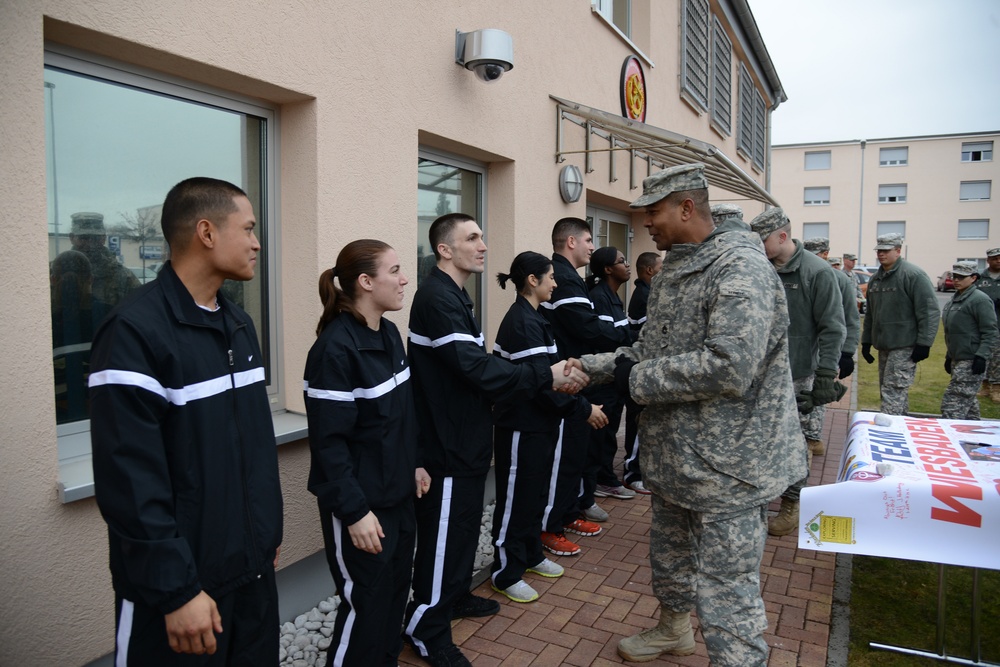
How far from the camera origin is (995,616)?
3898mm

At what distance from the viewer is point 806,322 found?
5.22m

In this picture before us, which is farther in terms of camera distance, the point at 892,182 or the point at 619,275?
the point at 892,182

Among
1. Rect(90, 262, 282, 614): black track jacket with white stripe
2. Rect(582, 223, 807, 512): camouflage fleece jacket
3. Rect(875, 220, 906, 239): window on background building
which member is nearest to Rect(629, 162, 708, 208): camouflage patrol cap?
Rect(582, 223, 807, 512): camouflage fleece jacket

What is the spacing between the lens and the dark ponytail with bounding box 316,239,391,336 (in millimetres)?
2809

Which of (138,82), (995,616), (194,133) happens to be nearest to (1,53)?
(138,82)

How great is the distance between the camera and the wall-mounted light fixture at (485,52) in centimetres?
465

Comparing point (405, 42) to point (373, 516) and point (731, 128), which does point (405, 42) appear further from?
point (731, 128)

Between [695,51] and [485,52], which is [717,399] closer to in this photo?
[485,52]

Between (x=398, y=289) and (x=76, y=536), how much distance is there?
1.56 m

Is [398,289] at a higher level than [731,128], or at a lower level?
lower

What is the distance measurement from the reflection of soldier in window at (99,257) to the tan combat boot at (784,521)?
14.8 ft

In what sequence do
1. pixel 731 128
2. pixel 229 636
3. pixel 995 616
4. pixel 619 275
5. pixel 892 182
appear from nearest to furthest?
pixel 229 636 < pixel 995 616 < pixel 619 275 < pixel 731 128 < pixel 892 182

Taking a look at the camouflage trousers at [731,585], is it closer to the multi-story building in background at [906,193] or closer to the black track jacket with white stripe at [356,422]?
the black track jacket with white stripe at [356,422]

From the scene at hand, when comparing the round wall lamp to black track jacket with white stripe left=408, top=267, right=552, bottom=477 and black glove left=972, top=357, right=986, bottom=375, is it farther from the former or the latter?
black glove left=972, top=357, right=986, bottom=375
